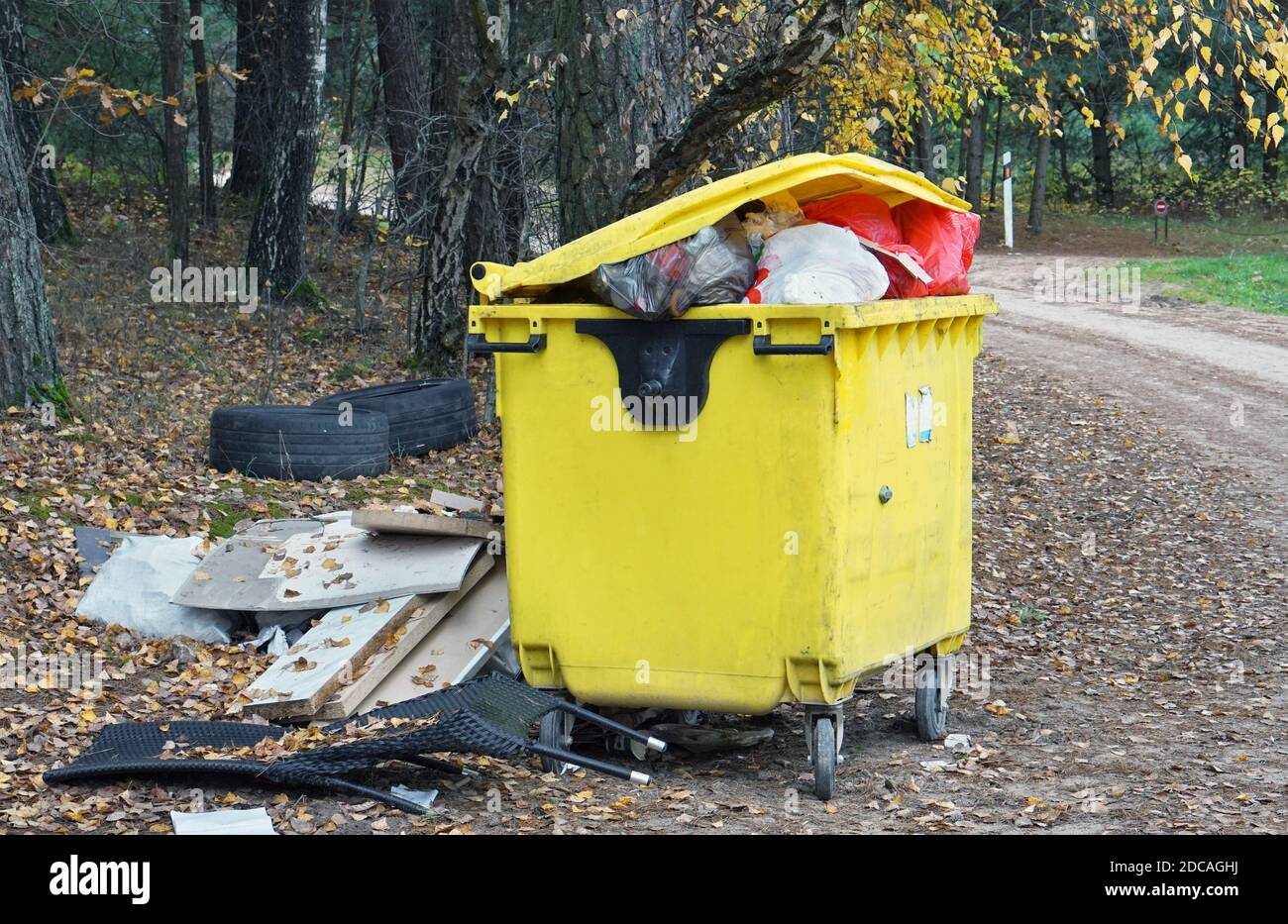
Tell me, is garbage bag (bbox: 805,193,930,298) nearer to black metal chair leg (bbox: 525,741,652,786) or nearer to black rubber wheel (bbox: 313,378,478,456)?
black metal chair leg (bbox: 525,741,652,786)

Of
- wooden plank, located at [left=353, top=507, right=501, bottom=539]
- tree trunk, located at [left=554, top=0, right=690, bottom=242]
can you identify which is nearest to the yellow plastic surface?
wooden plank, located at [left=353, top=507, right=501, bottom=539]

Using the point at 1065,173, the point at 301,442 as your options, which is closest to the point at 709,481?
the point at 301,442

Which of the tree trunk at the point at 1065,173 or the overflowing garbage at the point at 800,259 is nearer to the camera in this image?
the overflowing garbage at the point at 800,259

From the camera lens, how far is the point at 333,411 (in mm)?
8391

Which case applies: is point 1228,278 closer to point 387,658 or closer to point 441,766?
point 387,658

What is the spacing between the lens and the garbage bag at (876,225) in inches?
197

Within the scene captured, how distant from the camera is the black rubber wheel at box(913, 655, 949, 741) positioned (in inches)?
207

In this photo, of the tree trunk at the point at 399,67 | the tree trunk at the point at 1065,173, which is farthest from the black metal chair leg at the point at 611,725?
the tree trunk at the point at 1065,173

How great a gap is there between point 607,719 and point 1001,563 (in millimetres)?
4333

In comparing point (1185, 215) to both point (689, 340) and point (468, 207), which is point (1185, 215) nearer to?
point (468, 207)

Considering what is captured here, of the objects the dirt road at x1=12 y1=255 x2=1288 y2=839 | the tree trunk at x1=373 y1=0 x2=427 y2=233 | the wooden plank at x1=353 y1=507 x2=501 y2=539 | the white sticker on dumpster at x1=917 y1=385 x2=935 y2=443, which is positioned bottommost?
the dirt road at x1=12 y1=255 x2=1288 y2=839

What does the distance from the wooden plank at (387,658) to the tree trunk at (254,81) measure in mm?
11651

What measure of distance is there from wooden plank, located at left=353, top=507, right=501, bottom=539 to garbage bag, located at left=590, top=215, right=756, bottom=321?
5.20ft

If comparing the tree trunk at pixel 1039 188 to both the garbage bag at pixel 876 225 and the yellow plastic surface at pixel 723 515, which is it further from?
the yellow plastic surface at pixel 723 515
